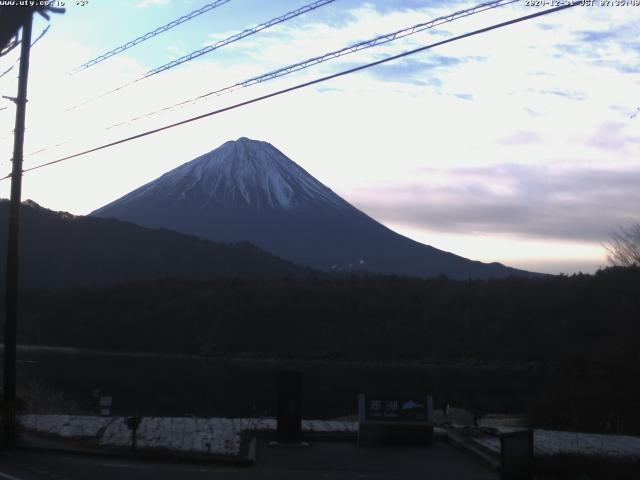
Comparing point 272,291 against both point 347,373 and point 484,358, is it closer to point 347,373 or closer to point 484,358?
point 484,358

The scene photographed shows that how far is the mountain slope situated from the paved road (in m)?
103

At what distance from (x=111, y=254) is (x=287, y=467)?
12147 centimetres

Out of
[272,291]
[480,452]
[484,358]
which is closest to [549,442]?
[480,452]

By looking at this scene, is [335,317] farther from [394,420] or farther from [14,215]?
[14,215]

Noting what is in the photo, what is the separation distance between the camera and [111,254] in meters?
134

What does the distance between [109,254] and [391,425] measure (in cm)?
11934

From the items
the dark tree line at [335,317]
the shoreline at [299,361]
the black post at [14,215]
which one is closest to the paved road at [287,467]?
the black post at [14,215]

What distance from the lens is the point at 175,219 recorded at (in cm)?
18250

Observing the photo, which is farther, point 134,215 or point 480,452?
point 134,215

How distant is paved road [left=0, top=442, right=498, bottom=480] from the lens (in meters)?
14.6

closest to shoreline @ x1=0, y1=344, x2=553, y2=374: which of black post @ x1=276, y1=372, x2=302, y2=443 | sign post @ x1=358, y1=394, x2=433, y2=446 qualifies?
sign post @ x1=358, y1=394, x2=433, y2=446

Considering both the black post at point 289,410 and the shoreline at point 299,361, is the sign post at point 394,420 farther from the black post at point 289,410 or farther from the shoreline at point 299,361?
the shoreline at point 299,361

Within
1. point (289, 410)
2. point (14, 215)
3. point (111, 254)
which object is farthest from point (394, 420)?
point (111, 254)

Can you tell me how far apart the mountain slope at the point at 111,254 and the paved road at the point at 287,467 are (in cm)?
10280
